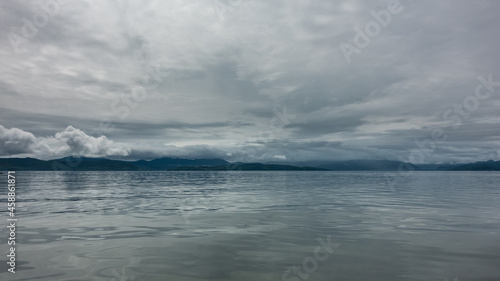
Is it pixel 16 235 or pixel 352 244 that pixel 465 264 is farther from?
pixel 16 235

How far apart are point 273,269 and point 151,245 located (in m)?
8.72

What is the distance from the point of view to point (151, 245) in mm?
18594

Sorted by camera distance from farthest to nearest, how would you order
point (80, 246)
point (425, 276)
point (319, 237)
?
point (319, 237) < point (80, 246) < point (425, 276)

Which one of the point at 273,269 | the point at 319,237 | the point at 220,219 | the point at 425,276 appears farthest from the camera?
the point at 220,219

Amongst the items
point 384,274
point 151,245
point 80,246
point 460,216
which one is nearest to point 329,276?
point 384,274

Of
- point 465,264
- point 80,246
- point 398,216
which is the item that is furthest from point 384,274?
point 398,216

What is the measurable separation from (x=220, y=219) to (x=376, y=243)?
14945mm

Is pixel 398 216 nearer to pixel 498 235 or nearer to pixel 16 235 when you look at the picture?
pixel 498 235

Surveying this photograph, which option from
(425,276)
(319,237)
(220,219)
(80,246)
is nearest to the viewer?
(425,276)

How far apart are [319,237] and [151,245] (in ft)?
37.4

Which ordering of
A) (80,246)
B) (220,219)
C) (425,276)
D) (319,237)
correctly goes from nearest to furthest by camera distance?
(425,276) → (80,246) → (319,237) → (220,219)

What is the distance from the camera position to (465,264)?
14578 millimetres

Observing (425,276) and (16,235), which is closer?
(425,276)

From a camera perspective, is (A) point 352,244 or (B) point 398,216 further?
(B) point 398,216
